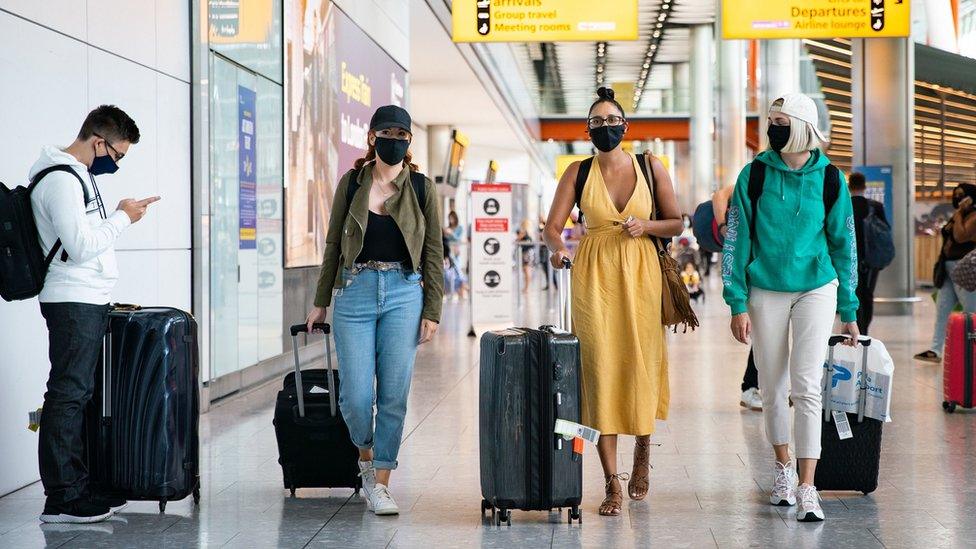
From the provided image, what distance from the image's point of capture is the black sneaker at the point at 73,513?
15.4ft

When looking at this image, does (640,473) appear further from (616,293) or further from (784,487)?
(616,293)

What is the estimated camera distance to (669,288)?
195 inches

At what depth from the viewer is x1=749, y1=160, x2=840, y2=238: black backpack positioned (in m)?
4.83

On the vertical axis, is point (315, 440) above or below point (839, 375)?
below

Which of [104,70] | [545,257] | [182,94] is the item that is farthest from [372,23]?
[545,257]

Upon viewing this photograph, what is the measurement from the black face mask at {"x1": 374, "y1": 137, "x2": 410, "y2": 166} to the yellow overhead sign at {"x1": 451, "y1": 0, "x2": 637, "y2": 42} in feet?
23.5

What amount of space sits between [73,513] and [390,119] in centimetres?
190

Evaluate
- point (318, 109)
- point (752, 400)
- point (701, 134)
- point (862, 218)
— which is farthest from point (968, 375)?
point (701, 134)

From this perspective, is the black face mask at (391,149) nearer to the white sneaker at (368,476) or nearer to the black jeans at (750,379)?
the white sneaker at (368,476)

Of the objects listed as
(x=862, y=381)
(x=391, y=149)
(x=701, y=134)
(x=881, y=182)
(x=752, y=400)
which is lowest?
(x=752, y=400)

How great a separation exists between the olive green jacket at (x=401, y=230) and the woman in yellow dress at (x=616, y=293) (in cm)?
49

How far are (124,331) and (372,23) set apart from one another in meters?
9.01

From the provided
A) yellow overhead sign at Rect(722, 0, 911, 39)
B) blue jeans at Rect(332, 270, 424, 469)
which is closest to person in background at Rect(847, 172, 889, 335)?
A: yellow overhead sign at Rect(722, 0, 911, 39)

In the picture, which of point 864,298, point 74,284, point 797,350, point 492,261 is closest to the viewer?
point 74,284
